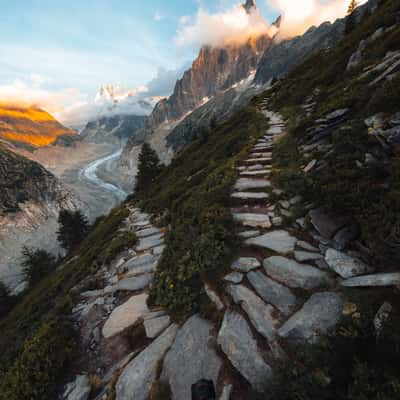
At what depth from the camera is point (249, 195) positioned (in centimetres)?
608

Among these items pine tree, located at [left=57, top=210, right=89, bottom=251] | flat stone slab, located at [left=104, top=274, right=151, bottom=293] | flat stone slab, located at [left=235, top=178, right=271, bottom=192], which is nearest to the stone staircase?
flat stone slab, located at [left=104, top=274, right=151, bottom=293]

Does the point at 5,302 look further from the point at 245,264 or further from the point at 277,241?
the point at 277,241

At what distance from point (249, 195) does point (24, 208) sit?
85876mm

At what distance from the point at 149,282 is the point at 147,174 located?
27.1 m

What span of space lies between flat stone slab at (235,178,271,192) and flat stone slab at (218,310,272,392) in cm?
430

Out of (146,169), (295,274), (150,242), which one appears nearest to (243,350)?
(295,274)

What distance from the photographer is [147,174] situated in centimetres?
3081

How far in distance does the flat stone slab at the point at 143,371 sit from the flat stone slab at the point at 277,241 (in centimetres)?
234

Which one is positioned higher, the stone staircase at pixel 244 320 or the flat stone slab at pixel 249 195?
the flat stone slab at pixel 249 195

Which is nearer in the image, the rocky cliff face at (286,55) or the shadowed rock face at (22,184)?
the shadowed rock face at (22,184)

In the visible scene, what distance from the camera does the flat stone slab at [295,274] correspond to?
2980 mm

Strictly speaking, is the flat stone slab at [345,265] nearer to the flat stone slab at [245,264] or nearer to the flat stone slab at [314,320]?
the flat stone slab at [314,320]

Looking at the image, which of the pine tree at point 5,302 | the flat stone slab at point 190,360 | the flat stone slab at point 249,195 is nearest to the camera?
the flat stone slab at point 190,360

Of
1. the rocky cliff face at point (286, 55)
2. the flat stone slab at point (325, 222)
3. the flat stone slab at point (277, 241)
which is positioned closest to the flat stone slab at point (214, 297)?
the flat stone slab at point (277, 241)
